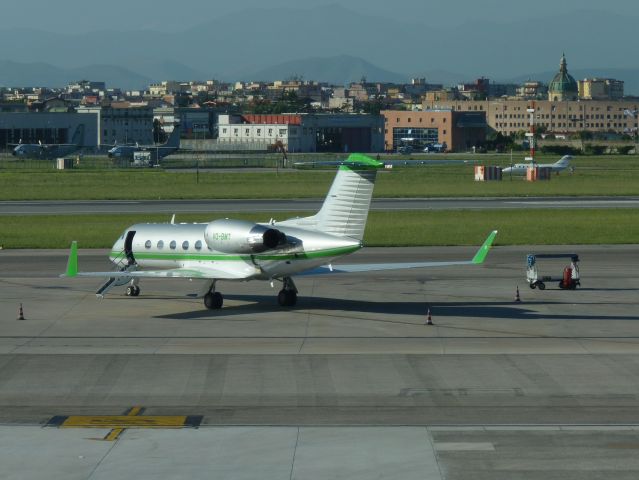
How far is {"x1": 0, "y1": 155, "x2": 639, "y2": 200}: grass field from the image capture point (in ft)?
357

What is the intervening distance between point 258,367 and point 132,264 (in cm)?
1448

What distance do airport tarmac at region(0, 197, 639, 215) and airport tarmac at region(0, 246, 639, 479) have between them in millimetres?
38405

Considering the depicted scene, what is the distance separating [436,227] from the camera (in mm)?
72250

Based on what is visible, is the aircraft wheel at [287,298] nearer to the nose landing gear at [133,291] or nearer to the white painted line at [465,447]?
the nose landing gear at [133,291]

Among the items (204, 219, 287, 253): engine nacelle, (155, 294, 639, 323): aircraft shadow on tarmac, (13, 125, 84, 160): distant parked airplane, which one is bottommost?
(155, 294, 639, 323): aircraft shadow on tarmac

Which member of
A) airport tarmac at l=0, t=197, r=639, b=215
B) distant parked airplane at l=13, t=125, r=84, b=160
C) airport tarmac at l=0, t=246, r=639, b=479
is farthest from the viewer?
distant parked airplane at l=13, t=125, r=84, b=160

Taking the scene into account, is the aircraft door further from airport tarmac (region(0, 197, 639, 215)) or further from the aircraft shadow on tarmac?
airport tarmac (region(0, 197, 639, 215))

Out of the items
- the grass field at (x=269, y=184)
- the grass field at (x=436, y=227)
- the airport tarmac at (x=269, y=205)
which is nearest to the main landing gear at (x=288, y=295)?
the grass field at (x=436, y=227)

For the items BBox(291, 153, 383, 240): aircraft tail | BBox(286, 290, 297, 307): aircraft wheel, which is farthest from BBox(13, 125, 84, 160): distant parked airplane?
BBox(291, 153, 383, 240): aircraft tail

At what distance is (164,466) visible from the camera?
22.5 meters

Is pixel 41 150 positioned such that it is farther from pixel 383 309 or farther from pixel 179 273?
pixel 383 309

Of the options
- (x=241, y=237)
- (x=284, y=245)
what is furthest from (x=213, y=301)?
(x=284, y=245)

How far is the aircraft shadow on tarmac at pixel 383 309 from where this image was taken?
1602 inches

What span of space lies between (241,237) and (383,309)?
6.11 m
